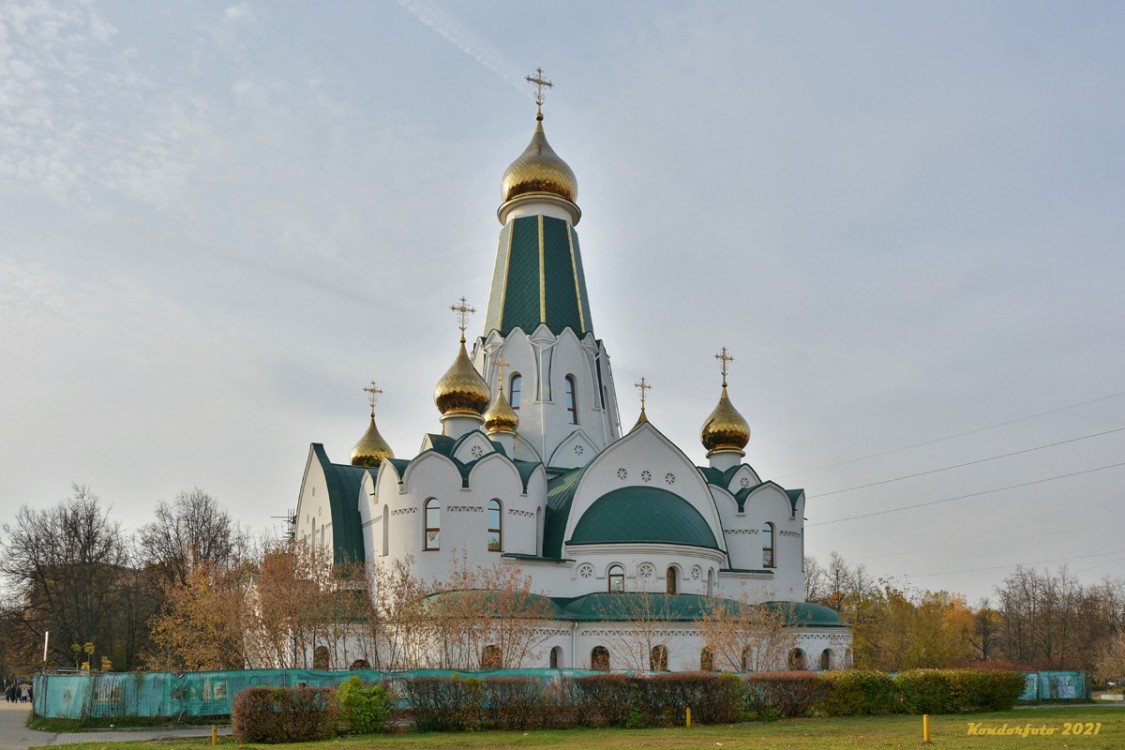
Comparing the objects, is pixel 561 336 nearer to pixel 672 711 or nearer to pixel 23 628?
pixel 672 711

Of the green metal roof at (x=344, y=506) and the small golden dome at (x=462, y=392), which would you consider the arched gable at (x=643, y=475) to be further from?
the green metal roof at (x=344, y=506)

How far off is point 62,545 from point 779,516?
1149 inches

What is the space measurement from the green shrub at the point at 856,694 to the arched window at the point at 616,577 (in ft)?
28.9

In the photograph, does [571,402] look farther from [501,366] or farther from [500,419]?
[500,419]

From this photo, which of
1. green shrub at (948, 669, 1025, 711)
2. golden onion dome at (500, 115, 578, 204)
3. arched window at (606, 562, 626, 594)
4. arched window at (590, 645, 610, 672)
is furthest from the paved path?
golden onion dome at (500, 115, 578, 204)

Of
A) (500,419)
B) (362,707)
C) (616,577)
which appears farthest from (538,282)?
(362,707)

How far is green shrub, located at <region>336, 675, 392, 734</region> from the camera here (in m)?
16.7

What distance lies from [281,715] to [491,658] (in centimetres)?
849

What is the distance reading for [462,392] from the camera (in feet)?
104

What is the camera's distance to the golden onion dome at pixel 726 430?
3488 cm

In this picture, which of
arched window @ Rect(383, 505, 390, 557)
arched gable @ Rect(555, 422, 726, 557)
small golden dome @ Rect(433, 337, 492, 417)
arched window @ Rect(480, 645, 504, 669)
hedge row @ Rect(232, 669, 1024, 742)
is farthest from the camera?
small golden dome @ Rect(433, 337, 492, 417)

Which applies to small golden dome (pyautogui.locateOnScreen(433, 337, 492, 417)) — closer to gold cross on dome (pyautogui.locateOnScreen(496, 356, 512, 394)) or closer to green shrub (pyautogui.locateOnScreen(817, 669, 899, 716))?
gold cross on dome (pyautogui.locateOnScreen(496, 356, 512, 394))

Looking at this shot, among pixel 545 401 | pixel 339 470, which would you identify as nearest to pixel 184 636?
pixel 339 470

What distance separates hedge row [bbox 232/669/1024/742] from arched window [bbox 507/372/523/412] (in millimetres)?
16217
